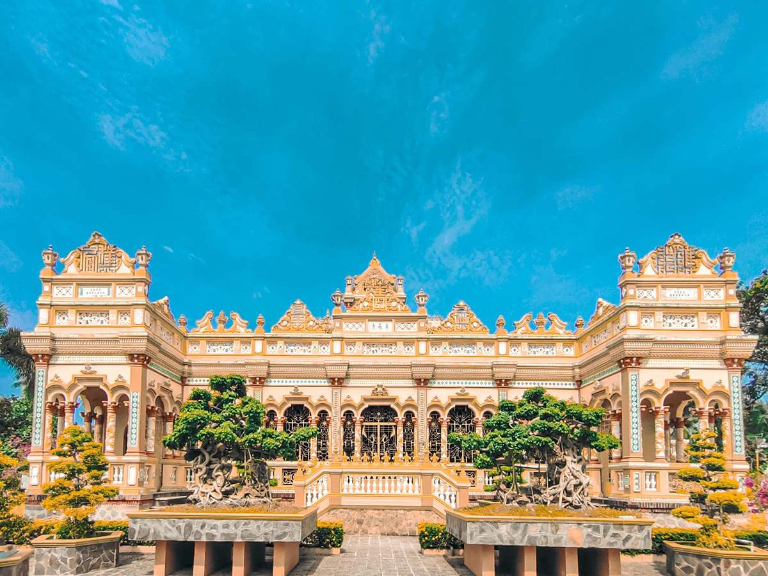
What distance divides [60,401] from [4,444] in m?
12.0

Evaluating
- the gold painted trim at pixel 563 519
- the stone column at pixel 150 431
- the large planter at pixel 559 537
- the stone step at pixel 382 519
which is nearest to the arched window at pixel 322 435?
the stone column at pixel 150 431

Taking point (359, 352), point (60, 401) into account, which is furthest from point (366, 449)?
point (60, 401)

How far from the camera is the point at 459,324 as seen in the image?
23.1 meters

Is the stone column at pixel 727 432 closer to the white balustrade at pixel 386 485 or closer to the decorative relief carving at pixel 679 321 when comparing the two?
the decorative relief carving at pixel 679 321

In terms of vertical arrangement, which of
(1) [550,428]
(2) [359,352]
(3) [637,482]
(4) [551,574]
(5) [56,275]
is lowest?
(4) [551,574]

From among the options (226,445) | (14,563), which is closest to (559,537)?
(226,445)

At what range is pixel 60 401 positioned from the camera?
1947cm

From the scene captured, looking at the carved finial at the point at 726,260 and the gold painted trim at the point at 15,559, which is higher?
the carved finial at the point at 726,260

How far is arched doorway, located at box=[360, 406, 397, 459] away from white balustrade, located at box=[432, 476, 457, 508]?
5071 mm

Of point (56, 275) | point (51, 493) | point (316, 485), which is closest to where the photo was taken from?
point (51, 493)

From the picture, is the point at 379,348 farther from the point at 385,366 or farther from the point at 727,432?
the point at 727,432

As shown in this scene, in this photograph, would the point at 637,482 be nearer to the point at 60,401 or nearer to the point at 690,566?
the point at 690,566

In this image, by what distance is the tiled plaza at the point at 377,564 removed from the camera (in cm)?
1279

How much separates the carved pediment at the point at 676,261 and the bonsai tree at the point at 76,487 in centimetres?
1487
